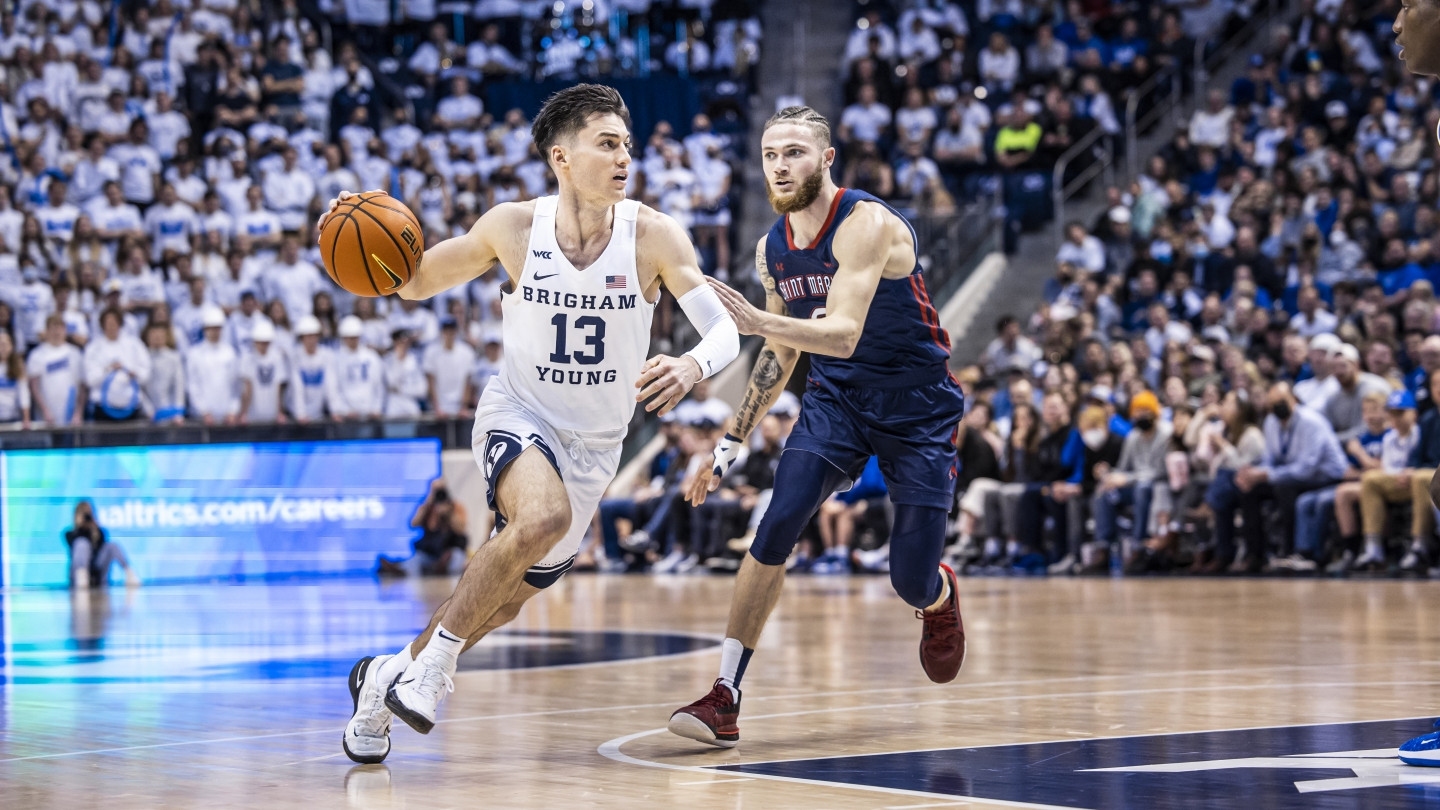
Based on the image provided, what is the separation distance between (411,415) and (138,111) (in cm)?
577

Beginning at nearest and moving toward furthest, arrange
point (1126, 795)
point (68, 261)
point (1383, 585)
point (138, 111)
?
point (1126, 795)
point (1383, 585)
point (68, 261)
point (138, 111)

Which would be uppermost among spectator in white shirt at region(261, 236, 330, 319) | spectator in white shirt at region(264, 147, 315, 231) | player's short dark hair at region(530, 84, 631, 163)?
spectator in white shirt at region(264, 147, 315, 231)

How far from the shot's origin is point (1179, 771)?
476 centimetres

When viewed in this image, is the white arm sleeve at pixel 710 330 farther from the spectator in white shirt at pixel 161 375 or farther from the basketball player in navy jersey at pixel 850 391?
the spectator in white shirt at pixel 161 375

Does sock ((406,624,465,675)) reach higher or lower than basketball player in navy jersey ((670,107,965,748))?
lower

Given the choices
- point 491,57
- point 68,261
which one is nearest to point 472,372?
point 68,261

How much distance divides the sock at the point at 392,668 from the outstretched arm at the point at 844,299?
1475 millimetres

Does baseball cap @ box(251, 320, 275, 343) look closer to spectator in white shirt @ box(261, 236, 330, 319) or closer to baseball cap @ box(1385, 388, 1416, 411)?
spectator in white shirt @ box(261, 236, 330, 319)

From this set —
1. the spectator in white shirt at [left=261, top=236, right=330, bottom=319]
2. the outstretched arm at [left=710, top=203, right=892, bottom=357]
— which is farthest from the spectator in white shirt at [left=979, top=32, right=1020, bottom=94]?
the outstretched arm at [left=710, top=203, right=892, bottom=357]

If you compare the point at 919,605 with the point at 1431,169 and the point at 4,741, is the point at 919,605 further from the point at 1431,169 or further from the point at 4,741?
the point at 1431,169

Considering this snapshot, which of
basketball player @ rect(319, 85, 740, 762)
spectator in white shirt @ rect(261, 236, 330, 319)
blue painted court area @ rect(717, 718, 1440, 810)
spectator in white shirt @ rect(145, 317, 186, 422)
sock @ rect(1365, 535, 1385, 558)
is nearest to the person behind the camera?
blue painted court area @ rect(717, 718, 1440, 810)

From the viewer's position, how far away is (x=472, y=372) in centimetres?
1811

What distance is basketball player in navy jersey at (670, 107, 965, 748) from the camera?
5992 millimetres

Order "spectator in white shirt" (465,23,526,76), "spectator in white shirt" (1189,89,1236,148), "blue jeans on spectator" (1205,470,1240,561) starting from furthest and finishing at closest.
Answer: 1. "spectator in white shirt" (465,23,526,76)
2. "spectator in white shirt" (1189,89,1236,148)
3. "blue jeans on spectator" (1205,470,1240,561)
